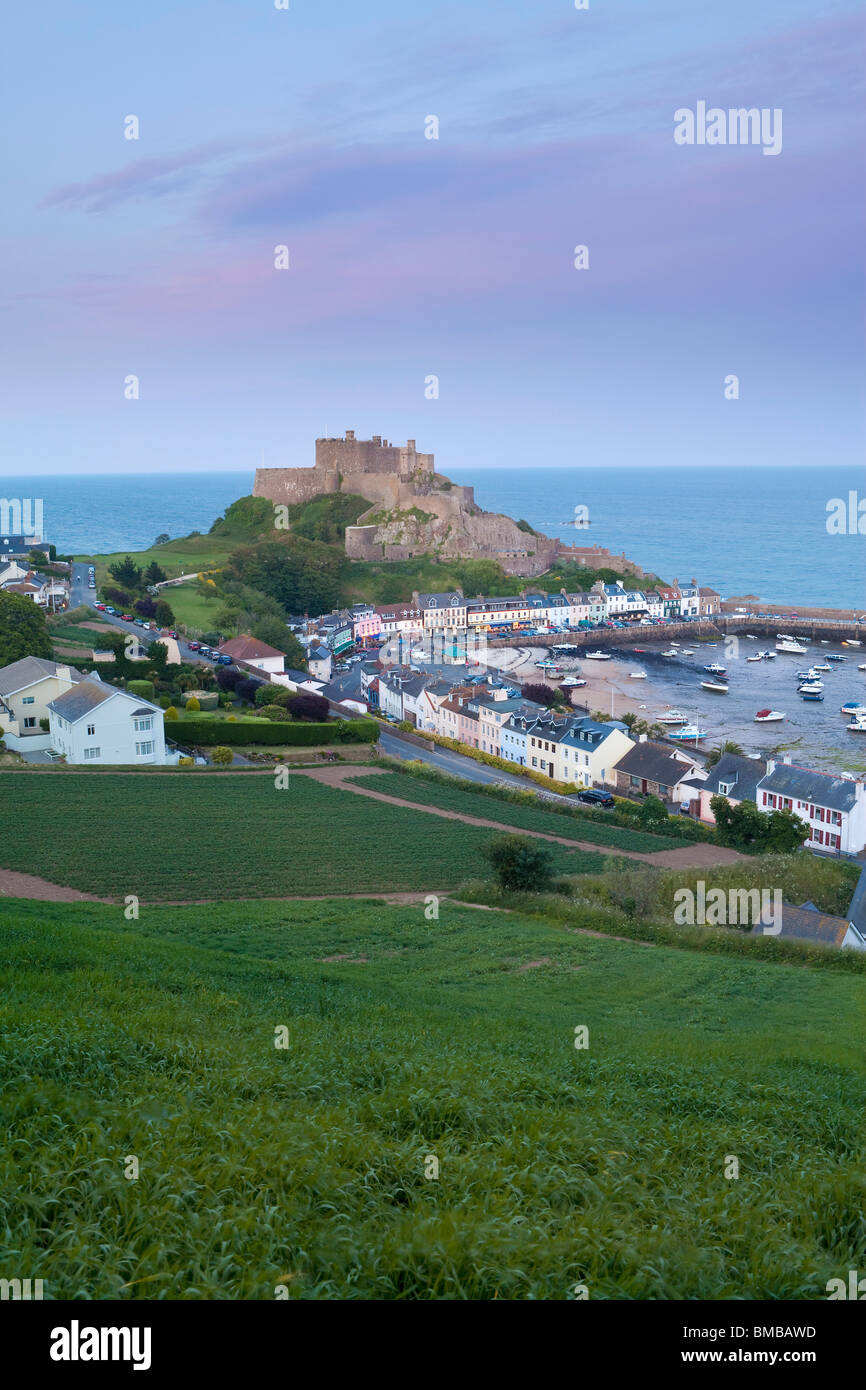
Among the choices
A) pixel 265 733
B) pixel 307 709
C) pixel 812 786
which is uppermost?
pixel 307 709

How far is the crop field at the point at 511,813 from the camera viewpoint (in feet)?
102

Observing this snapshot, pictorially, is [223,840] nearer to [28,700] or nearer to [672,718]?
[28,700]

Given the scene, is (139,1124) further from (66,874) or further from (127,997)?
(66,874)

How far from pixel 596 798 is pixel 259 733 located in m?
13.5

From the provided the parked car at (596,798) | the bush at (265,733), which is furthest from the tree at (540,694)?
the bush at (265,733)

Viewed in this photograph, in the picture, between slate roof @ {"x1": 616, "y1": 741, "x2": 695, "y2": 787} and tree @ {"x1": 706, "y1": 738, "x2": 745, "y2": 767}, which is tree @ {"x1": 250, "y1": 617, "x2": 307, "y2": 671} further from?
tree @ {"x1": 706, "y1": 738, "x2": 745, "y2": 767}

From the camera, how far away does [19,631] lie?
42.2 m

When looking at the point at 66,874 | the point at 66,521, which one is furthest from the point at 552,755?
the point at 66,521

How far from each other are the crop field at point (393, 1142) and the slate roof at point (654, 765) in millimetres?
25769

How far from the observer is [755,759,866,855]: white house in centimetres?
3325

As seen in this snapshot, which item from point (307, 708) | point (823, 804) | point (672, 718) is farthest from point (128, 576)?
point (823, 804)

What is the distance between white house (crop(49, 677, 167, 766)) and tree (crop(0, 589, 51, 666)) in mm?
6543

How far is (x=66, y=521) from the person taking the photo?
195375 mm

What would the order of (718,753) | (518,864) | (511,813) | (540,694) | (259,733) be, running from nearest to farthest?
(518,864), (511,813), (259,733), (718,753), (540,694)
